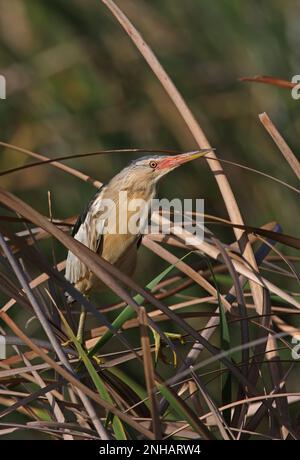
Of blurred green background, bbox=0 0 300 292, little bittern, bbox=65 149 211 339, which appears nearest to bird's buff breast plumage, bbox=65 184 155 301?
little bittern, bbox=65 149 211 339

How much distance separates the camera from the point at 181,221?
5.19 feet

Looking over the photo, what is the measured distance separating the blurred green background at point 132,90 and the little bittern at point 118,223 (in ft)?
2.32

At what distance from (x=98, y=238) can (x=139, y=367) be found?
2.82 ft

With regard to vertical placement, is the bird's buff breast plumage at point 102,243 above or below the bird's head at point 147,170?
below

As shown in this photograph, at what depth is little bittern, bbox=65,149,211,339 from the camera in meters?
1.94

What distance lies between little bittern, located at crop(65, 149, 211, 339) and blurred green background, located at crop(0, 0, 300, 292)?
708 mm

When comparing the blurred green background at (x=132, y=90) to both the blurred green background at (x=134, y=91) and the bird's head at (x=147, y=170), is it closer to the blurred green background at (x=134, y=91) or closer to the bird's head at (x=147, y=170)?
the blurred green background at (x=134, y=91)

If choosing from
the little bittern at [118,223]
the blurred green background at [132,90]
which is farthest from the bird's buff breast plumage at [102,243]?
the blurred green background at [132,90]

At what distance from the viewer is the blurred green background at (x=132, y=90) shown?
275 cm

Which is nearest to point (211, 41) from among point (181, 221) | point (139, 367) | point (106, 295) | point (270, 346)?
point (106, 295)

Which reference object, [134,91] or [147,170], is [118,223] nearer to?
[147,170]

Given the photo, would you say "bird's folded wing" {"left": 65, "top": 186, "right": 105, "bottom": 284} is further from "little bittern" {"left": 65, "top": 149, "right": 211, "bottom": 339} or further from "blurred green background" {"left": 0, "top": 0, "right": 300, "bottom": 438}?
"blurred green background" {"left": 0, "top": 0, "right": 300, "bottom": 438}

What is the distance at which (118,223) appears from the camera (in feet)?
6.51
